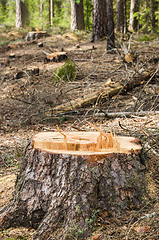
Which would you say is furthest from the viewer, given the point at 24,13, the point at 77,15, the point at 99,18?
the point at 24,13

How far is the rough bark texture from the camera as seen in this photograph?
6.87 feet

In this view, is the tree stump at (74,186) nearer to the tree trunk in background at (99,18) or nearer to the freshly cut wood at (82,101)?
the freshly cut wood at (82,101)

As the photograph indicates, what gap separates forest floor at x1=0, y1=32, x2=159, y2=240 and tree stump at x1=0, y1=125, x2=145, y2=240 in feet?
0.37

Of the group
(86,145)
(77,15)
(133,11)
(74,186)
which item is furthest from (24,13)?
(74,186)

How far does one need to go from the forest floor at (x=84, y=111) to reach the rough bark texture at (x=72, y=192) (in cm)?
10

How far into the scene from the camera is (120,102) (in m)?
5.39

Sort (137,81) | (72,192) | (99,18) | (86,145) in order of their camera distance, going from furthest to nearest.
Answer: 1. (99,18)
2. (137,81)
3. (86,145)
4. (72,192)

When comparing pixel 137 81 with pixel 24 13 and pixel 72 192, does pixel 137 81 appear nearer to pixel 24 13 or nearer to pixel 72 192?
pixel 72 192

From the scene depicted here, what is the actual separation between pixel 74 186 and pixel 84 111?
2.89m

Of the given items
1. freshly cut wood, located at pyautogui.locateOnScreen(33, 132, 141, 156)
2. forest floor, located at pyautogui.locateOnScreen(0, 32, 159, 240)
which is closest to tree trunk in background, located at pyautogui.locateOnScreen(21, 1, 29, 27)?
forest floor, located at pyautogui.locateOnScreen(0, 32, 159, 240)

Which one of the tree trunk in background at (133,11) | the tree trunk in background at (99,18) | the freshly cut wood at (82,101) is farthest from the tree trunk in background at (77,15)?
the freshly cut wood at (82,101)

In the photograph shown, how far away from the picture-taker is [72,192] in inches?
83.8

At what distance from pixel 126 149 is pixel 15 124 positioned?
3218mm

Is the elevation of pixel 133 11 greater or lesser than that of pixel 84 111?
greater
